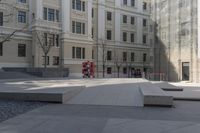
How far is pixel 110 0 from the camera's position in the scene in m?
57.7

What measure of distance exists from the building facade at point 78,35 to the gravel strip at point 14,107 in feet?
76.9

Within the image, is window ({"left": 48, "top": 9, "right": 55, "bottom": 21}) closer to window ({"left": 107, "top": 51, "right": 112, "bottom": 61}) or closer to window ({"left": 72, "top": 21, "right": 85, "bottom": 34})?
window ({"left": 72, "top": 21, "right": 85, "bottom": 34})

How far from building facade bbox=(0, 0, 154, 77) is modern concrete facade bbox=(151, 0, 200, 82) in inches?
158

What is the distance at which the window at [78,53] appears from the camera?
48.3 metres

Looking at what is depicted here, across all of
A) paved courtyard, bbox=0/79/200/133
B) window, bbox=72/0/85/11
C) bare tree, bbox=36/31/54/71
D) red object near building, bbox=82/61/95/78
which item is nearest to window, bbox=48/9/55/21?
bare tree, bbox=36/31/54/71

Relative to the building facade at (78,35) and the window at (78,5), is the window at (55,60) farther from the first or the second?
the window at (78,5)

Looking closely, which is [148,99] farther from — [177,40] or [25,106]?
[177,40]

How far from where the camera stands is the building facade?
43531mm

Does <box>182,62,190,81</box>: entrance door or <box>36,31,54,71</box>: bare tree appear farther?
<box>182,62,190,81</box>: entrance door

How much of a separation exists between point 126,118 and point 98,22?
47056mm

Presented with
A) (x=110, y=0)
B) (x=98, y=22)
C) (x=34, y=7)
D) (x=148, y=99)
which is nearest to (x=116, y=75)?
(x=98, y=22)

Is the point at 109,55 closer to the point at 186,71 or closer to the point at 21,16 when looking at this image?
the point at 186,71

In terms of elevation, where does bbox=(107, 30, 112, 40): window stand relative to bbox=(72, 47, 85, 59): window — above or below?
above

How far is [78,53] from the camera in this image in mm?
48938
